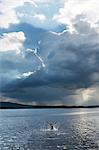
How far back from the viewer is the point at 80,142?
113 meters

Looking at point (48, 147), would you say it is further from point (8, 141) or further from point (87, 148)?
point (8, 141)

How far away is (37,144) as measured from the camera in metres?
111

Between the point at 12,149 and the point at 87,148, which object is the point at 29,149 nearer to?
the point at 12,149

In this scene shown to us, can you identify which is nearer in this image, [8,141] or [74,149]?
[74,149]

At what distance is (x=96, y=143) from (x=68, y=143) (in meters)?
8.89

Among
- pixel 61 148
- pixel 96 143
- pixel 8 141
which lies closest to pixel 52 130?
pixel 8 141

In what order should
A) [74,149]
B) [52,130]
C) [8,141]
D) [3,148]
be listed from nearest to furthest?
[74,149] < [3,148] < [8,141] < [52,130]

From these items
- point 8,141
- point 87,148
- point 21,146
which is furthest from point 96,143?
point 8,141

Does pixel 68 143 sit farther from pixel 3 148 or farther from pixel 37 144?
pixel 3 148

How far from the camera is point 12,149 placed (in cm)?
9912

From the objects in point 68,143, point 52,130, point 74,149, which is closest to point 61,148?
point 74,149

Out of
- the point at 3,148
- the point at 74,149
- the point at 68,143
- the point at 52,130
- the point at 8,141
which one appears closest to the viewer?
the point at 74,149

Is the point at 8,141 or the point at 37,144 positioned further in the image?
the point at 8,141

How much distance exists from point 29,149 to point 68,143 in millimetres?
16912
